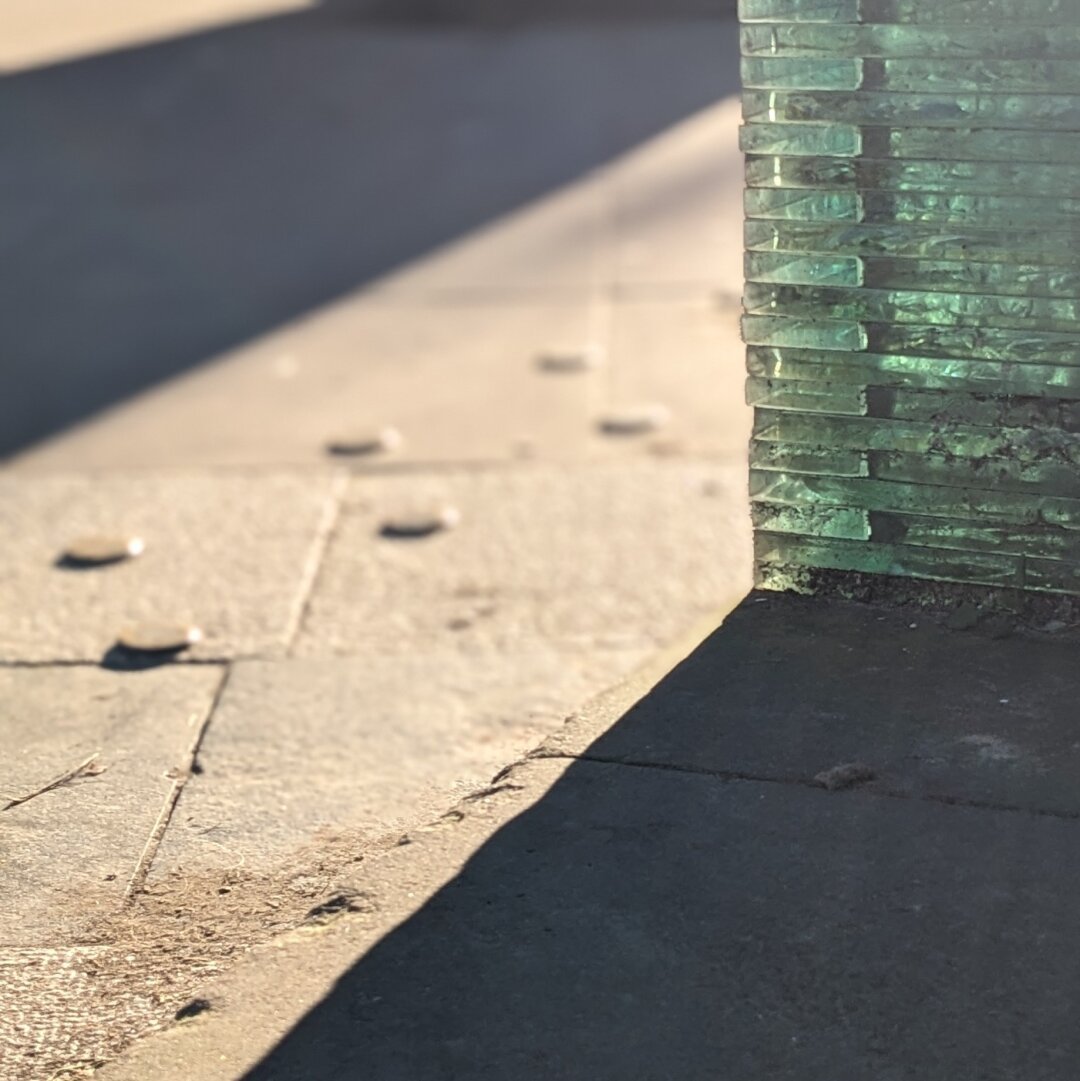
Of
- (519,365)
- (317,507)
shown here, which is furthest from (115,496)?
(519,365)

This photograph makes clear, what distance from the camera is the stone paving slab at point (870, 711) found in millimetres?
2924

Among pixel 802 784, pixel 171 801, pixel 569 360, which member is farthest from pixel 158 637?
pixel 569 360

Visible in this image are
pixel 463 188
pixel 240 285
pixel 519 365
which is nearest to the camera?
pixel 519 365

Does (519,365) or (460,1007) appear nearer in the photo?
(460,1007)

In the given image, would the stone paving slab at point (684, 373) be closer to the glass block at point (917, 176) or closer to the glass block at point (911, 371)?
the glass block at point (911, 371)

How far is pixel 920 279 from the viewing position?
3.20 meters

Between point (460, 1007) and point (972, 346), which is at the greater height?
point (972, 346)

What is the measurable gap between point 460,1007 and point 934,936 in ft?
2.20

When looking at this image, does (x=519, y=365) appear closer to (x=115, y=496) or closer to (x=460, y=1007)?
(x=115, y=496)

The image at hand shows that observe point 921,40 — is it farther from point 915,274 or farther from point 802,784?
point 802,784

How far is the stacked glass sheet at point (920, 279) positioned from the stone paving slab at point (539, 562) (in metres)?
1.02

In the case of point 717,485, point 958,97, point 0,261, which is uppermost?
point 958,97

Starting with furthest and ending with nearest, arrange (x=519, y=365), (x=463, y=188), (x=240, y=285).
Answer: (x=463, y=188) < (x=240, y=285) < (x=519, y=365)

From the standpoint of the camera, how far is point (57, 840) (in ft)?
10.4
